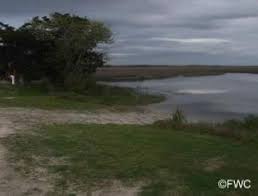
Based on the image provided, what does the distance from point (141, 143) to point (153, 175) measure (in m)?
3.22

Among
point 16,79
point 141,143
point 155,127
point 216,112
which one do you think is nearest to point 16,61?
point 16,79

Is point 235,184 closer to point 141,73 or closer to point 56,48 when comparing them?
point 56,48

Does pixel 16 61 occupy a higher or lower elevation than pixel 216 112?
higher

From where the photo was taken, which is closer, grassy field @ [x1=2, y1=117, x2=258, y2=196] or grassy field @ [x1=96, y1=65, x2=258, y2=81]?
grassy field @ [x1=2, y1=117, x2=258, y2=196]

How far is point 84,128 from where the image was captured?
15.8 m

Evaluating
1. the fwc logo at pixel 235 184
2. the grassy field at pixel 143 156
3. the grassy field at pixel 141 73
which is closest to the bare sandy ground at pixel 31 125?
the grassy field at pixel 143 156

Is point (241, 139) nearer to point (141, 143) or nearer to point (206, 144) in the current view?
point (206, 144)

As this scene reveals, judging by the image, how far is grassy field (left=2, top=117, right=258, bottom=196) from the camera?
9438 millimetres

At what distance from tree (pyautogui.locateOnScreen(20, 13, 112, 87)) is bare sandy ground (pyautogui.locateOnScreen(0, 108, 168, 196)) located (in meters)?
14.5

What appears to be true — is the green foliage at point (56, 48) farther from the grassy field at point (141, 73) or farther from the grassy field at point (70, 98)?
the grassy field at point (141, 73)

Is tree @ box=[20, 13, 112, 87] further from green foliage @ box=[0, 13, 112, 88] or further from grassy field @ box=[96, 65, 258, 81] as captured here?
grassy field @ box=[96, 65, 258, 81]

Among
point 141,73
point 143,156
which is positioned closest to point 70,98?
point 143,156

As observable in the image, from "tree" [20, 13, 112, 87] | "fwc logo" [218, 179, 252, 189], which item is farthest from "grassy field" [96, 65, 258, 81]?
"fwc logo" [218, 179, 252, 189]

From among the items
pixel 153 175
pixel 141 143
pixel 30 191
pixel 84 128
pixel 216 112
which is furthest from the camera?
pixel 216 112
